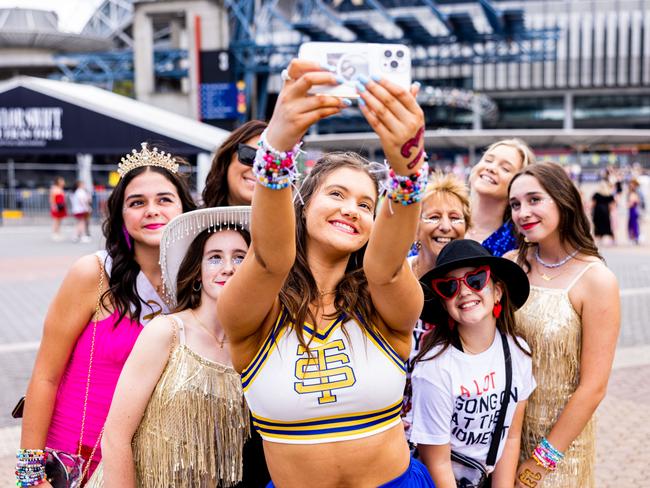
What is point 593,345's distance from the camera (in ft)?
8.89

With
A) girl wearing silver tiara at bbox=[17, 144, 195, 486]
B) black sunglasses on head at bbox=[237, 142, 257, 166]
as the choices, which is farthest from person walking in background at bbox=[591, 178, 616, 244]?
black sunglasses on head at bbox=[237, 142, 257, 166]

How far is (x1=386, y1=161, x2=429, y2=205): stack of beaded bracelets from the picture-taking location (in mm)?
1591

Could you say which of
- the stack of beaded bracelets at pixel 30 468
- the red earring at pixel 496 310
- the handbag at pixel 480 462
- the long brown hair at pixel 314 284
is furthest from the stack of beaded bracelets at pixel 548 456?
the stack of beaded bracelets at pixel 30 468

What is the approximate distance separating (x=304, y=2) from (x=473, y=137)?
1243 centimetres

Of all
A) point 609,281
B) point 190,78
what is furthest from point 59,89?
point 609,281

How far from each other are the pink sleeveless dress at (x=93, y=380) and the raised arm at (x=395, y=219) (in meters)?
1.19

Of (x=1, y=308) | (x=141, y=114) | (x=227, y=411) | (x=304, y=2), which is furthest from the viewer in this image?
(x=304, y=2)

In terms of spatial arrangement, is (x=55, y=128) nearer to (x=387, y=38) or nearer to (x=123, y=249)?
(x=123, y=249)

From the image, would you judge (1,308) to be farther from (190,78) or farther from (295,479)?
(190,78)

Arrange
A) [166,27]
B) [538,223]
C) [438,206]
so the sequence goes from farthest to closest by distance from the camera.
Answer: [166,27] < [438,206] < [538,223]

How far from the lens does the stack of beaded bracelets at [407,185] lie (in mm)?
1591

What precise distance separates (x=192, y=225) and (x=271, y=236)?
0.85 metres

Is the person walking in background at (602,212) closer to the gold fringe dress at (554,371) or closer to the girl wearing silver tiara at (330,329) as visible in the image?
the gold fringe dress at (554,371)

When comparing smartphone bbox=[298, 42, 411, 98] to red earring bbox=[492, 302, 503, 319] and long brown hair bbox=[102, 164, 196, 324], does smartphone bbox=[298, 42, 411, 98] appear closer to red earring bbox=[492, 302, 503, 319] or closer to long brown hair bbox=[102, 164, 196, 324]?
red earring bbox=[492, 302, 503, 319]
